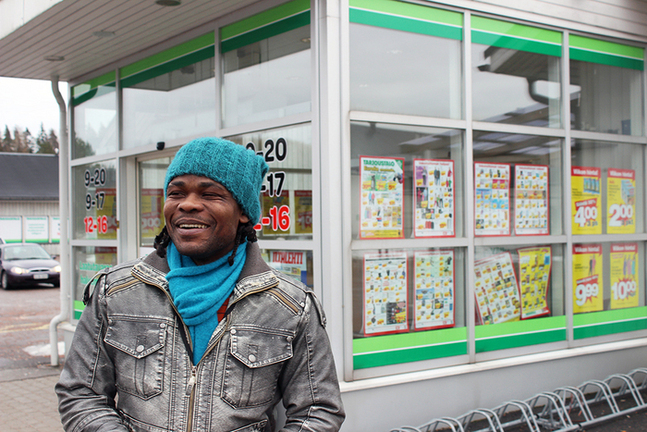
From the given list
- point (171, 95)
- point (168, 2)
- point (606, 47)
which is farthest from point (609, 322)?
point (168, 2)

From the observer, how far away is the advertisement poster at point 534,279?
5.49 m

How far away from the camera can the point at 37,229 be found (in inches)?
1273

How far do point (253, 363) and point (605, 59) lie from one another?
5678mm

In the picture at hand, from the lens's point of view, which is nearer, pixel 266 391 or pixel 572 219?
pixel 266 391

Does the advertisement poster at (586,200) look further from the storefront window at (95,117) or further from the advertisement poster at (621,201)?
the storefront window at (95,117)

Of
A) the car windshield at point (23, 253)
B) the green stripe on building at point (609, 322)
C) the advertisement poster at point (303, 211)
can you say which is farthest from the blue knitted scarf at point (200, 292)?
the car windshield at point (23, 253)

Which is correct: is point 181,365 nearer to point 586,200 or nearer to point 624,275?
point 586,200

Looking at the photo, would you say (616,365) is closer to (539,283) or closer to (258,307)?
(539,283)

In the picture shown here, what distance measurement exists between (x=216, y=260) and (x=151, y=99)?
16.5 ft

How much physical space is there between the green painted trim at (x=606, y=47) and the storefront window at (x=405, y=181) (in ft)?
5.81

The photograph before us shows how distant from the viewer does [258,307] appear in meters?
1.76

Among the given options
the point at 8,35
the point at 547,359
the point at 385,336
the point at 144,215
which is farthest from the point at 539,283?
the point at 8,35

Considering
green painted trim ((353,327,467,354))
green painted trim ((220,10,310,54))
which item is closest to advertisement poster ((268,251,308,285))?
green painted trim ((353,327,467,354))

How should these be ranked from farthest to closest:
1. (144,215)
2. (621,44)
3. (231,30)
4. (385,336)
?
(144,215) → (621,44) → (231,30) → (385,336)
